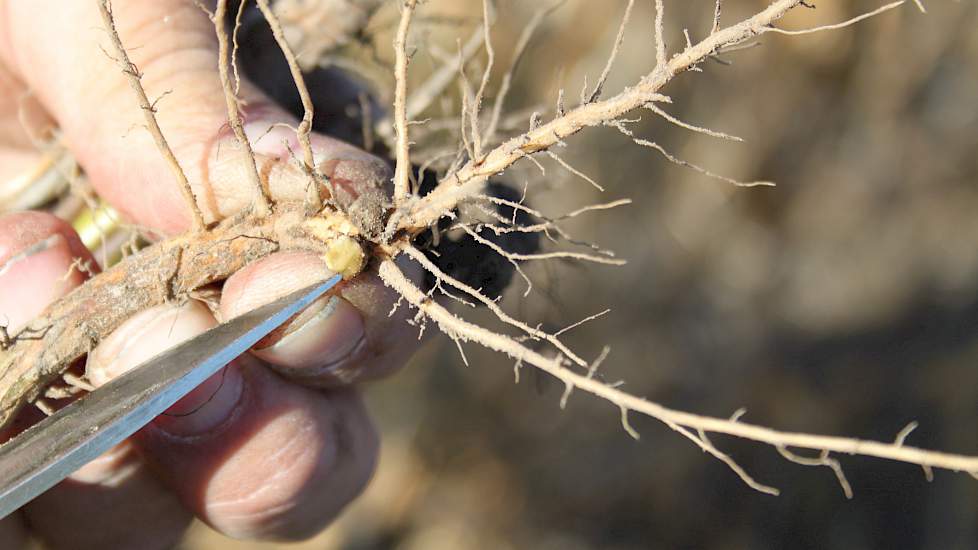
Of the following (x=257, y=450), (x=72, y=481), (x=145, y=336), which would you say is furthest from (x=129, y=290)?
(x=72, y=481)

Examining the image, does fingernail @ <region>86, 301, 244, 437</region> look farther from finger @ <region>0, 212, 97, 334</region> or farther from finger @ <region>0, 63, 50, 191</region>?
finger @ <region>0, 63, 50, 191</region>

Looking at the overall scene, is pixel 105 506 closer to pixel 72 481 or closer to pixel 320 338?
pixel 72 481

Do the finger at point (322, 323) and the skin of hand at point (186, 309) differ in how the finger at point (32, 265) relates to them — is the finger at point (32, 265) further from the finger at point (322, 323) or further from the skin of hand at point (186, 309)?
the finger at point (322, 323)

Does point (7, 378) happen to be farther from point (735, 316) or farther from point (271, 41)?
point (735, 316)

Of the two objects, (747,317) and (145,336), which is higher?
(747,317)

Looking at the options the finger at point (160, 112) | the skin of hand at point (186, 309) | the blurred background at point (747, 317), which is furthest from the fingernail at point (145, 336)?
the blurred background at point (747, 317)
